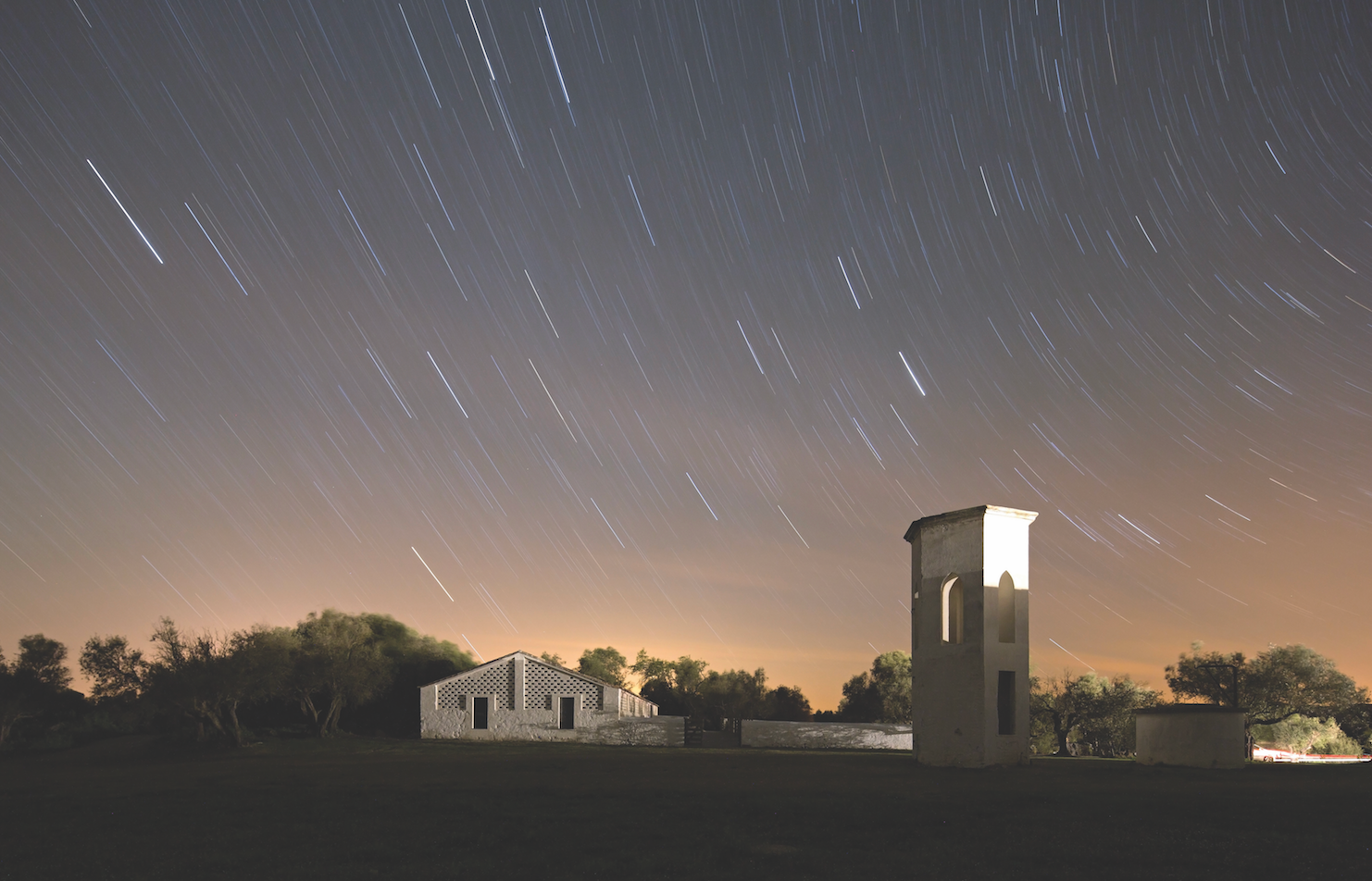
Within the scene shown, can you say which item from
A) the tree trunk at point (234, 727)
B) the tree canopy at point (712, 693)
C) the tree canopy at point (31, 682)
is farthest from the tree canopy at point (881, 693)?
the tree canopy at point (31, 682)

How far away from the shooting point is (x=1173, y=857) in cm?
922

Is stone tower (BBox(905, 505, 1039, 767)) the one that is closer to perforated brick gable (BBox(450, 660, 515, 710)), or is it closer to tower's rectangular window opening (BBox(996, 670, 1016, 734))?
tower's rectangular window opening (BBox(996, 670, 1016, 734))

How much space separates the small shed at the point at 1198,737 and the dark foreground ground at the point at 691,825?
316cm

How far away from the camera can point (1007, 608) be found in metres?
23.9

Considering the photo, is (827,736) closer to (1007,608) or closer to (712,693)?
(1007,608)

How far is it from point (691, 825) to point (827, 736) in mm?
31141

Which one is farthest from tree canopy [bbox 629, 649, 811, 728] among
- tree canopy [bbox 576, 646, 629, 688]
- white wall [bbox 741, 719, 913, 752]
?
white wall [bbox 741, 719, 913, 752]

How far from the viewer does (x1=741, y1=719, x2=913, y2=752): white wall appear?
4053cm

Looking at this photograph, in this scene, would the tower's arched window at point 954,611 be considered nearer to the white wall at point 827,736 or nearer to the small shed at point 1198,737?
the small shed at point 1198,737

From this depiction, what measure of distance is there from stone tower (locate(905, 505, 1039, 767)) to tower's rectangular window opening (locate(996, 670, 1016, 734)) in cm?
2

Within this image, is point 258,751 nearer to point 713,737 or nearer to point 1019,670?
point 713,737

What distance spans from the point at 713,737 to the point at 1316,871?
37.0 meters

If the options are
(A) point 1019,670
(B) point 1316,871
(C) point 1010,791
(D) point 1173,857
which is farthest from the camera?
(A) point 1019,670

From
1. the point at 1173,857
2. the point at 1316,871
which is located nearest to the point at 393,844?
the point at 1173,857
